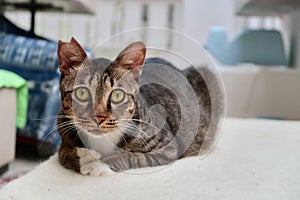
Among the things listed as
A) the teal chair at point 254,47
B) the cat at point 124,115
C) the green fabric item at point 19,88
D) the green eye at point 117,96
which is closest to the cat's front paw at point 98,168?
the cat at point 124,115

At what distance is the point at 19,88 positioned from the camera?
1.22 meters

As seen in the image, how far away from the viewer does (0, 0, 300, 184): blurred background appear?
0.69 m

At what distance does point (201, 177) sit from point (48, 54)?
1.71 feet

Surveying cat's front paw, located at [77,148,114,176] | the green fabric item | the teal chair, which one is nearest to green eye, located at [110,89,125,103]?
cat's front paw, located at [77,148,114,176]

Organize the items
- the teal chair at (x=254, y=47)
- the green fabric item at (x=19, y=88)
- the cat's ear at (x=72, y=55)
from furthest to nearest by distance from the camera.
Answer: the teal chair at (x=254, y=47)
the green fabric item at (x=19, y=88)
the cat's ear at (x=72, y=55)

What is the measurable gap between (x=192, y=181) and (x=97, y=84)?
0.66 ft

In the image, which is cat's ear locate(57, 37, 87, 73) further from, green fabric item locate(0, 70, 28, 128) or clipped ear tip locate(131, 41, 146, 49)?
green fabric item locate(0, 70, 28, 128)

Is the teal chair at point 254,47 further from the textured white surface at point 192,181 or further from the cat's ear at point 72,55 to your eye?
the cat's ear at point 72,55

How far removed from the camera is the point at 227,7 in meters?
1.92

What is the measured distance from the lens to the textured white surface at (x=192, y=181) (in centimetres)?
50

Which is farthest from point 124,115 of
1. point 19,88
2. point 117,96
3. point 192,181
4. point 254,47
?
point 254,47

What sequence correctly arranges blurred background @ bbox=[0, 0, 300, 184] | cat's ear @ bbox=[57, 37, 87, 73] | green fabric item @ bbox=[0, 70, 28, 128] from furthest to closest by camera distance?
1. green fabric item @ bbox=[0, 70, 28, 128]
2. blurred background @ bbox=[0, 0, 300, 184]
3. cat's ear @ bbox=[57, 37, 87, 73]

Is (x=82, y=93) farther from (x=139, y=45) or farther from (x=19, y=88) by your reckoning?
(x=19, y=88)

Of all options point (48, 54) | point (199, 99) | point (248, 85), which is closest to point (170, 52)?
point (199, 99)
